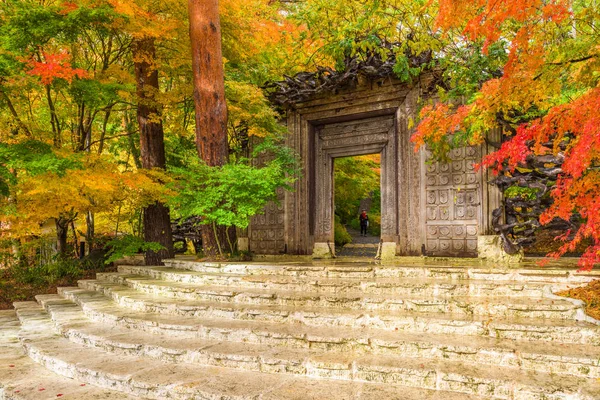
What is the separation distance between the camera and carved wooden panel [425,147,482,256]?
27.3 feet

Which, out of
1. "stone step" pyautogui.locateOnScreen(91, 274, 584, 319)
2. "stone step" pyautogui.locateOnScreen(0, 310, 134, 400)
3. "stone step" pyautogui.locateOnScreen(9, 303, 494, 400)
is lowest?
"stone step" pyautogui.locateOnScreen(0, 310, 134, 400)

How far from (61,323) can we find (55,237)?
597 cm

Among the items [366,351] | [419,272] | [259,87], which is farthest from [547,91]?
[259,87]

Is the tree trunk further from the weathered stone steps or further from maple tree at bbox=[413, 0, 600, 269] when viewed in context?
maple tree at bbox=[413, 0, 600, 269]

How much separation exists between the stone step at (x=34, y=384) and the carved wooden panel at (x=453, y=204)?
7.04 meters

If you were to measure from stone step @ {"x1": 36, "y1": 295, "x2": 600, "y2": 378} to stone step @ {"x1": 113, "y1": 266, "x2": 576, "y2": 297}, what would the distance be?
3.48ft

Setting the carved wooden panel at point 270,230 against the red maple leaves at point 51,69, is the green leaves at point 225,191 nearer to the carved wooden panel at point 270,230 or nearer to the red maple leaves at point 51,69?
the red maple leaves at point 51,69

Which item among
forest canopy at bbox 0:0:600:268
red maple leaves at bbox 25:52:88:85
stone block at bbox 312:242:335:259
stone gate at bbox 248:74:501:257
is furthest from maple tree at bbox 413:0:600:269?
red maple leaves at bbox 25:52:88:85

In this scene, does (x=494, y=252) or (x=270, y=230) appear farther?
(x=270, y=230)

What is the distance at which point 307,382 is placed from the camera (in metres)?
3.22

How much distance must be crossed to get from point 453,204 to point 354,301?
4999 millimetres

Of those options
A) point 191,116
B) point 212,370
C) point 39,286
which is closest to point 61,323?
point 212,370

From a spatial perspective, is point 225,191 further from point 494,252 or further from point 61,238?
point 61,238

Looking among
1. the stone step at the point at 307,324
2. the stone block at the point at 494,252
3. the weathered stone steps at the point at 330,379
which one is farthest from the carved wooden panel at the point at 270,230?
the weathered stone steps at the point at 330,379
